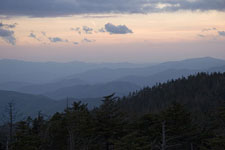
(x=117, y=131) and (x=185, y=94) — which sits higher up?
(x=185, y=94)

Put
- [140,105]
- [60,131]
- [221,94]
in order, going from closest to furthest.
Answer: [60,131] → [221,94] → [140,105]

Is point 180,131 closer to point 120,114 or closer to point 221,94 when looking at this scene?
point 120,114

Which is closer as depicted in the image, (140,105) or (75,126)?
(75,126)

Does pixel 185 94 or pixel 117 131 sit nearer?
pixel 117 131

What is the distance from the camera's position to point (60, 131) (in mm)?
31688

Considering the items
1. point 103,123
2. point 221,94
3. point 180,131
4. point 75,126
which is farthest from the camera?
point 221,94

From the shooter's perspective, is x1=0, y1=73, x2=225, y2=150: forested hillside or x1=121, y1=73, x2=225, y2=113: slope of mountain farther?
x1=121, y1=73, x2=225, y2=113: slope of mountain

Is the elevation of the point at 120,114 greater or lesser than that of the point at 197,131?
greater

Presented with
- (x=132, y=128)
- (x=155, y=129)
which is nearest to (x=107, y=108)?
(x=132, y=128)

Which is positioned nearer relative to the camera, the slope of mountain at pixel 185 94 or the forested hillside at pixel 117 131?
the forested hillside at pixel 117 131

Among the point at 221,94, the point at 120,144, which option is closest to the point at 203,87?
the point at 221,94

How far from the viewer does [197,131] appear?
1220 inches

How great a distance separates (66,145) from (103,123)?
904 cm

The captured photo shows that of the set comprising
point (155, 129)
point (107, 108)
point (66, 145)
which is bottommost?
point (66, 145)
